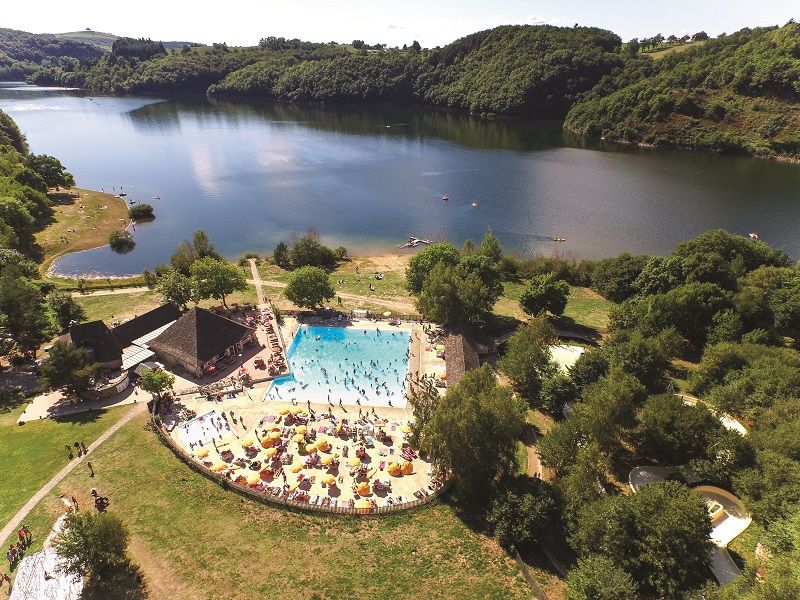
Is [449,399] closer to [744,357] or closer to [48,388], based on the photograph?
[744,357]

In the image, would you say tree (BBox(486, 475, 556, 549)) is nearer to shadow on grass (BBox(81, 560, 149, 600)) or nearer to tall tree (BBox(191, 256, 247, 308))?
shadow on grass (BBox(81, 560, 149, 600))

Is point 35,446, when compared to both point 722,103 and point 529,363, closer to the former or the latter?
point 529,363

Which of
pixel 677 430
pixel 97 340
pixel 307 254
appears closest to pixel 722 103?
pixel 307 254

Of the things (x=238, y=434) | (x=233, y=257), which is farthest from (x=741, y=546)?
(x=233, y=257)

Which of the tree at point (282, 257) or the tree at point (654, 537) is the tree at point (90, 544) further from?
the tree at point (282, 257)

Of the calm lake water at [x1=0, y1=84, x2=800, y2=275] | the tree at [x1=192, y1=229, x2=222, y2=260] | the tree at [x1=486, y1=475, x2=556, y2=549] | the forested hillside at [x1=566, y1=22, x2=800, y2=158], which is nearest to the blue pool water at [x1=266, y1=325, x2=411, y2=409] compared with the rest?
the tree at [x1=486, y1=475, x2=556, y2=549]

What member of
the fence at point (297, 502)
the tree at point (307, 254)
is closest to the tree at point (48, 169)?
the tree at point (307, 254)

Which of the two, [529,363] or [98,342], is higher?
[529,363]
